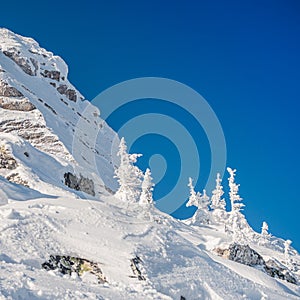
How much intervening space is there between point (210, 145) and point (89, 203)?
17743 millimetres

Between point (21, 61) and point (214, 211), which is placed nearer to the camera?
point (214, 211)

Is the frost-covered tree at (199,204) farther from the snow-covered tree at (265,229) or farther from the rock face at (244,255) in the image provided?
the rock face at (244,255)

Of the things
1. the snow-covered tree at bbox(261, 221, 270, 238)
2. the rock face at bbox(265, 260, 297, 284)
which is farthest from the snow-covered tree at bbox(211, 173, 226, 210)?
the rock face at bbox(265, 260, 297, 284)

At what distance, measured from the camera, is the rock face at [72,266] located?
744 inches

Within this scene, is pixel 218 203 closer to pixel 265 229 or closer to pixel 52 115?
pixel 265 229

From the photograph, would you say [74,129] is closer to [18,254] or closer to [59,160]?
[59,160]

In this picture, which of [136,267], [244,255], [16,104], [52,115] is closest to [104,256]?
[136,267]

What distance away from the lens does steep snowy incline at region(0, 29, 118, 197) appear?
72.5m

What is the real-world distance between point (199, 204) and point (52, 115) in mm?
34614

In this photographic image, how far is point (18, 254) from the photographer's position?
18703 mm

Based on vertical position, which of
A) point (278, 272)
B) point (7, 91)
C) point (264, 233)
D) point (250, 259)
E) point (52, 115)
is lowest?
point (250, 259)

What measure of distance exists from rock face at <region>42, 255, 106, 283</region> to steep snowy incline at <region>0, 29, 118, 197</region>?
3466cm

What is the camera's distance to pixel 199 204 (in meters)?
78.4

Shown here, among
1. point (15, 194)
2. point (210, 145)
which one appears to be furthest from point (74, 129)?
point (15, 194)
